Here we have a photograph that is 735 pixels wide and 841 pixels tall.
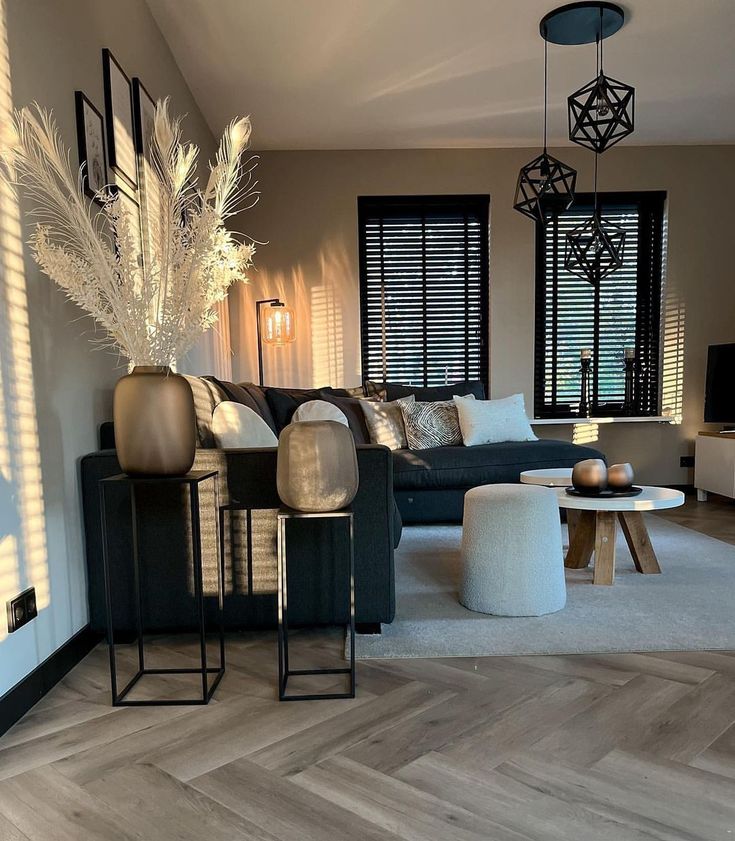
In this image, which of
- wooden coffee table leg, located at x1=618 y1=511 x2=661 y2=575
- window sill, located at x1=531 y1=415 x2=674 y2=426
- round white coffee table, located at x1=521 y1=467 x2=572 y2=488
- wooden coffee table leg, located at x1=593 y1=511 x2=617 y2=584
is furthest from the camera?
window sill, located at x1=531 y1=415 x2=674 y2=426

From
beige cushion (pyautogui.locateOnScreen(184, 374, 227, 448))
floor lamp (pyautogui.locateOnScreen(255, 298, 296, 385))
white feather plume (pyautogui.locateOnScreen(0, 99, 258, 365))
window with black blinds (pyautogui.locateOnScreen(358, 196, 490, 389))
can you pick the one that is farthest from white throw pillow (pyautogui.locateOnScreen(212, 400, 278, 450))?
window with black blinds (pyautogui.locateOnScreen(358, 196, 490, 389))

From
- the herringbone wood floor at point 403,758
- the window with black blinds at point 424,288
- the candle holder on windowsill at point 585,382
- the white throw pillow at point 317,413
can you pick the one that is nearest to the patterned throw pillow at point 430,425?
the white throw pillow at point 317,413

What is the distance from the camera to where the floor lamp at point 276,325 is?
16.5 feet

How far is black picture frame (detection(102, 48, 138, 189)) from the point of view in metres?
2.66

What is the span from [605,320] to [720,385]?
105 centimetres

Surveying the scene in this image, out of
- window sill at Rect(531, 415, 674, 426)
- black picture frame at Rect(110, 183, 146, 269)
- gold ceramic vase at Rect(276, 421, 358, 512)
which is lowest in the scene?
window sill at Rect(531, 415, 674, 426)

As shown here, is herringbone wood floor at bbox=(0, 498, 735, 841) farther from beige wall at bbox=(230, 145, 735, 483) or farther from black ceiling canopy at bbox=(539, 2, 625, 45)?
beige wall at bbox=(230, 145, 735, 483)

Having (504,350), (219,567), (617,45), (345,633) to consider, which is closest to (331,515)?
(219,567)

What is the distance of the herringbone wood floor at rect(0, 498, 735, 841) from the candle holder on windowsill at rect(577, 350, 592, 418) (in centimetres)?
365

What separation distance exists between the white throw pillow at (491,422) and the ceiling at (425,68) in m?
2.09

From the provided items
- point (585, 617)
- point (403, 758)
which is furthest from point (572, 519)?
point (403, 758)

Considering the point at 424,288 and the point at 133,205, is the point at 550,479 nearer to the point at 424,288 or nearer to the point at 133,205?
the point at 133,205

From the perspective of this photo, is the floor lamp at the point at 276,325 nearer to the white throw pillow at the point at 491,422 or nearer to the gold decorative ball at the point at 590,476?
the white throw pillow at the point at 491,422

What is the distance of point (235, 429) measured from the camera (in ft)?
8.27
